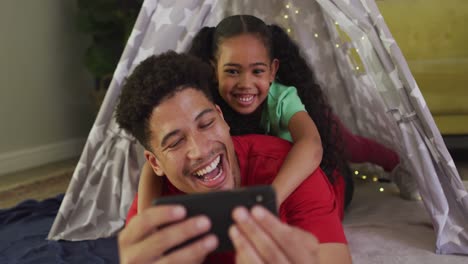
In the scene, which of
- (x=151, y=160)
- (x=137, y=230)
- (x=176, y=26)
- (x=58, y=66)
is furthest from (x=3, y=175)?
(x=137, y=230)

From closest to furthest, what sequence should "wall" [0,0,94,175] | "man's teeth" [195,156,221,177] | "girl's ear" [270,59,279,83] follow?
"man's teeth" [195,156,221,177]
"girl's ear" [270,59,279,83]
"wall" [0,0,94,175]

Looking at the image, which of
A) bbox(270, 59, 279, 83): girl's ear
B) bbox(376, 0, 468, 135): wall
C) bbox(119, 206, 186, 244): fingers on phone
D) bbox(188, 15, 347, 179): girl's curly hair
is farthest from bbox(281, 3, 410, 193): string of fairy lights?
bbox(119, 206, 186, 244): fingers on phone

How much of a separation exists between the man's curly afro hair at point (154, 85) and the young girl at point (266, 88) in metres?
0.33

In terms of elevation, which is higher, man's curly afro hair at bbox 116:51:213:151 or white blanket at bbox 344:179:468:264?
man's curly afro hair at bbox 116:51:213:151

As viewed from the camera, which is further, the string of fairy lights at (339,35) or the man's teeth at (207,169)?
the string of fairy lights at (339,35)

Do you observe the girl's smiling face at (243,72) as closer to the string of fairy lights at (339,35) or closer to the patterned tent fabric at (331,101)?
the patterned tent fabric at (331,101)

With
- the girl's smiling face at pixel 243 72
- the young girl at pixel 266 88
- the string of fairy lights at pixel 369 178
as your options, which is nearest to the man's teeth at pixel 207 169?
the young girl at pixel 266 88

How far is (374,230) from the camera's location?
68.4 inches

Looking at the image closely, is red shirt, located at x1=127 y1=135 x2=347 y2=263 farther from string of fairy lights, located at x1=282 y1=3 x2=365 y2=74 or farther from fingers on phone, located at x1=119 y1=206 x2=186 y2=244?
string of fairy lights, located at x1=282 y1=3 x2=365 y2=74

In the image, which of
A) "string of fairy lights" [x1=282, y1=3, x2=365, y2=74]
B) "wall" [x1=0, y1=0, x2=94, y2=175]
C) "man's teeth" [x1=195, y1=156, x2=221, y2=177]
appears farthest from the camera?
"wall" [x1=0, y1=0, x2=94, y2=175]

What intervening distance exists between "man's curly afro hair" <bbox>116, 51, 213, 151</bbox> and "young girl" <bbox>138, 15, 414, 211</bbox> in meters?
0.33

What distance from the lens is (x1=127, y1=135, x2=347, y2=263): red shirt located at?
107 centimetres

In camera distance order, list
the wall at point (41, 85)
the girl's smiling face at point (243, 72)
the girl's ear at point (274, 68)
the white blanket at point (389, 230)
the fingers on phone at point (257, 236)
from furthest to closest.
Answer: the wall at point (41, 85), the girl's ear at point (274, 68), the girl's smiling face at point (243, 72), the white blanket at point (389, 230), the fingers on phone at point (257, 236)

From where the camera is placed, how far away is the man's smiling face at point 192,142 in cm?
101
